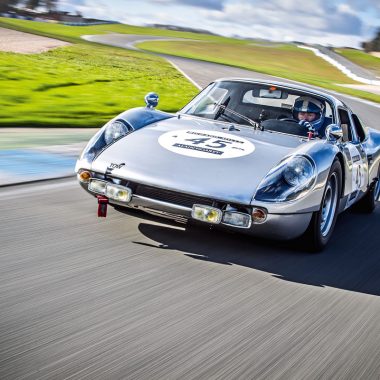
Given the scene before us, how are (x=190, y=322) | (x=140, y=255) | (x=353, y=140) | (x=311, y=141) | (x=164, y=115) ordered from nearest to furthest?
(x=190, y=322) → (x=140, y=255) → (x=311, y=141) → (x=164, y=115) → (x=353, y=140)

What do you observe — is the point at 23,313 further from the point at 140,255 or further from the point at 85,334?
the point at 140,255

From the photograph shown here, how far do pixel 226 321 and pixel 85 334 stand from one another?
77 cm

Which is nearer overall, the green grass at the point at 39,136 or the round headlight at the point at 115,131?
the round headlight at the point at 115,131

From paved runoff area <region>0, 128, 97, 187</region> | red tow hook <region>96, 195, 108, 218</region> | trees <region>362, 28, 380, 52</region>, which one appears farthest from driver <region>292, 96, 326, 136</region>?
trees <region>362, 28, 380, 52</region>

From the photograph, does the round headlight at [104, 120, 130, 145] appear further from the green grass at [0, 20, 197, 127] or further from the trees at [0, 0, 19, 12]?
the trees at [0, 0, 19, 12]

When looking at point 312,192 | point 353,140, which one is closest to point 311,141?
point 312,192

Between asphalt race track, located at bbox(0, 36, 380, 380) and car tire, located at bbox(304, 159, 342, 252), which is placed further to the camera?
car tire, located at bbox(304, 159, 342, 252)

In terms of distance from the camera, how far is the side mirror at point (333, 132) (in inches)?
219

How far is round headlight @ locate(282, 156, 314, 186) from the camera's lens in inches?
191

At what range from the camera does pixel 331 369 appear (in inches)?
122

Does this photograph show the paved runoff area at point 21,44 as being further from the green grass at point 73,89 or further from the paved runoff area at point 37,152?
the paved runoff area at point 37,152

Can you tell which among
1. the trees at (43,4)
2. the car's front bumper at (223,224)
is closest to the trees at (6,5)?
the trees at (43,4)

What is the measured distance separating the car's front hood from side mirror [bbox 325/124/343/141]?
0.89ft

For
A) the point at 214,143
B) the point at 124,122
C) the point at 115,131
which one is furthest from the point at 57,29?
the point at 214,143
